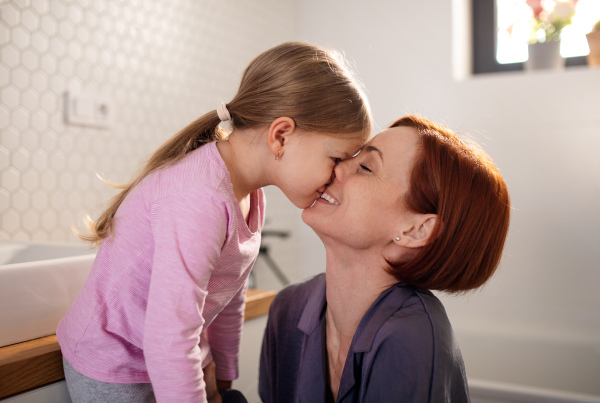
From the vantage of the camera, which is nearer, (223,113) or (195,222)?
(195,222)

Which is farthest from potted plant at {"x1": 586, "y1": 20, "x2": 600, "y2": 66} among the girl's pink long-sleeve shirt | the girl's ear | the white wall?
the girl's pink long-sleeve shirt

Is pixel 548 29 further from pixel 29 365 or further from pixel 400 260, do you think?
pixel 29 365

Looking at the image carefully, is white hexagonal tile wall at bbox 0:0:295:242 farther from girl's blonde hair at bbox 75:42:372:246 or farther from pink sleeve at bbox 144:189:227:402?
pink sleeve at bbox 144:189:227:402

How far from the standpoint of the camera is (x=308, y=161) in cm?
116

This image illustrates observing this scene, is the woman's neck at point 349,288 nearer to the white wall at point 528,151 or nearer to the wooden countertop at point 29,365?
the wooden countertop at point 29,365

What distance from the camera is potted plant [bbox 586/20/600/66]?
2.47m

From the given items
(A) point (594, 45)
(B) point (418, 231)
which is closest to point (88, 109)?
(B) point (418, 231)

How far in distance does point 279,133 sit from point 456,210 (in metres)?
0.42

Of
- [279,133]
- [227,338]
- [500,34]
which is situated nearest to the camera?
[279,133]

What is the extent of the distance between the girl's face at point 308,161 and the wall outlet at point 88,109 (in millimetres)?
872

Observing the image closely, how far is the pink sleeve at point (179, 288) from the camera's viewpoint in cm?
93

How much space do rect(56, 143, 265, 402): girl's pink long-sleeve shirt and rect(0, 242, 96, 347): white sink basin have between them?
0.16ft

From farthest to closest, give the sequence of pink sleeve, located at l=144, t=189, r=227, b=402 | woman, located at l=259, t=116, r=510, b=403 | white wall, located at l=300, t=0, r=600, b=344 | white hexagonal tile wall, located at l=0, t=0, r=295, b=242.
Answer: white wall, located at l=300, t=0, r=600, b=344 < white hexagonal tile wall, located at l=0, t=0, r=295, b=242 < woman, located at l=259, t=116, r=510, b=403 < pink sleeve, located at l=144, t=189, r=227, b=402

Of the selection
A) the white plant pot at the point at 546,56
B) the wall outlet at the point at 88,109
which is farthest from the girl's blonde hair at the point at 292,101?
the white plant pot at the point at 546,56
